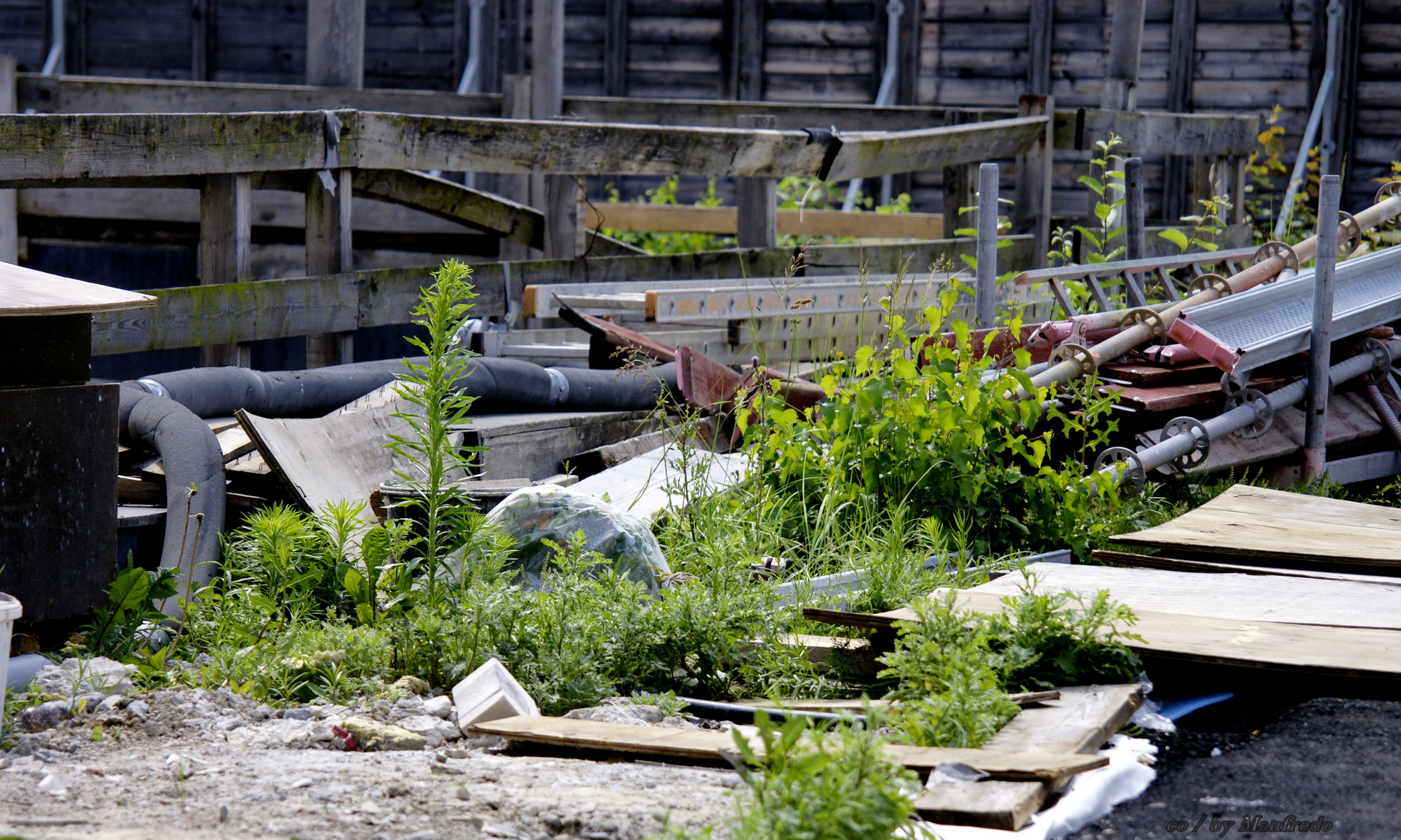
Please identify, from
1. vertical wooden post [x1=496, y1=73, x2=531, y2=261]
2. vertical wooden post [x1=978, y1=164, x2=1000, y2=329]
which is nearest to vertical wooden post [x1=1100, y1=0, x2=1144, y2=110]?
vertical wooden post [x1=978, y1=164, x2=1000, y2=329]

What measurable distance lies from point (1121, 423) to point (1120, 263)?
1.22 metres

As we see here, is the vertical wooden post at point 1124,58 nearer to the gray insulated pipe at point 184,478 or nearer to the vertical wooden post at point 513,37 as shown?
the gray insulated pipe at point 184,478

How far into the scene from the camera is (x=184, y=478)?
4.08m

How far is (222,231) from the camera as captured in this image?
17.6ft

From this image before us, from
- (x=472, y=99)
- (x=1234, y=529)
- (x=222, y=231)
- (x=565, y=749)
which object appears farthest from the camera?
(x=472, y=99)

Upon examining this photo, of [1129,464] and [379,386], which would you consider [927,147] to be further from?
[379,386]

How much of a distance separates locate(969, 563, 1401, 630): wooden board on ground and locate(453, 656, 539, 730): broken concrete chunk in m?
1.38

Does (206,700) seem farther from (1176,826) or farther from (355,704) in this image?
(1176,826)

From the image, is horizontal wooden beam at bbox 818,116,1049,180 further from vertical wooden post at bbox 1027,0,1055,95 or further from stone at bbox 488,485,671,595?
vertical wooden post at bbox 1027,0,1055,95

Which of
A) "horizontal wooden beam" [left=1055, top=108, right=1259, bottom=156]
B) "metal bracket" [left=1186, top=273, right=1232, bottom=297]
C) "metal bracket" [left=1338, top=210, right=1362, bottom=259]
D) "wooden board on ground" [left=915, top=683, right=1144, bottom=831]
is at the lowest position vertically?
"wooden board on ground" [left=915, top=683, right=1144, bottom=831]

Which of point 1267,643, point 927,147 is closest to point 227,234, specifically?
point 927,147

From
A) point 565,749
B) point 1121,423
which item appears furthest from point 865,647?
point 1121,423

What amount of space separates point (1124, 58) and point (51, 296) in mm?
7125

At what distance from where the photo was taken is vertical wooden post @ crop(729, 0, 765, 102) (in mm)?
13625
